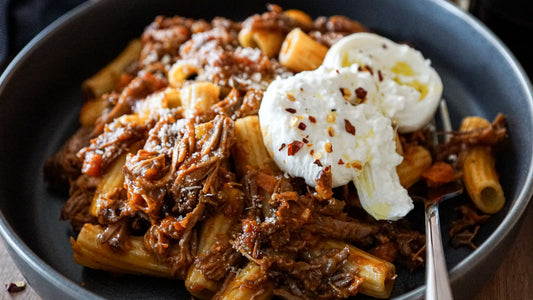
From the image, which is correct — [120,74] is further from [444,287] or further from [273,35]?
[444,287]

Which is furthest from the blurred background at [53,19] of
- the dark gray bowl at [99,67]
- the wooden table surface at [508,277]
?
the wooden table surface at [508,277]

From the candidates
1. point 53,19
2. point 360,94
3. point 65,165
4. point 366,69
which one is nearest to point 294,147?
point 360,94

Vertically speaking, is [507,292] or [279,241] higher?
[279,241]

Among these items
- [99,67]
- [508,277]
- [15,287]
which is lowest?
[508,277]

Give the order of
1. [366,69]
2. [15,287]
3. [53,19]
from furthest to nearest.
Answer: [53,19] → [366,69] → [15,287]

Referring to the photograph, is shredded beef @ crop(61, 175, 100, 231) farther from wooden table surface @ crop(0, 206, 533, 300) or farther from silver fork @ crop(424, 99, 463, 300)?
silver fork @ crop(424, 99, 463, 300)

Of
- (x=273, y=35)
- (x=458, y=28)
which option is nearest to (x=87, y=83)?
(x=273, y=35)

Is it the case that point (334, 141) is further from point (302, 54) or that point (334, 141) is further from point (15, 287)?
point (15, 287)

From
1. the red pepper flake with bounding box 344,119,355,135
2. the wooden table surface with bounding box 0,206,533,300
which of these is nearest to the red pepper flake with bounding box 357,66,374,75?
the red pepper flake with bounding box 344,119,355,135
